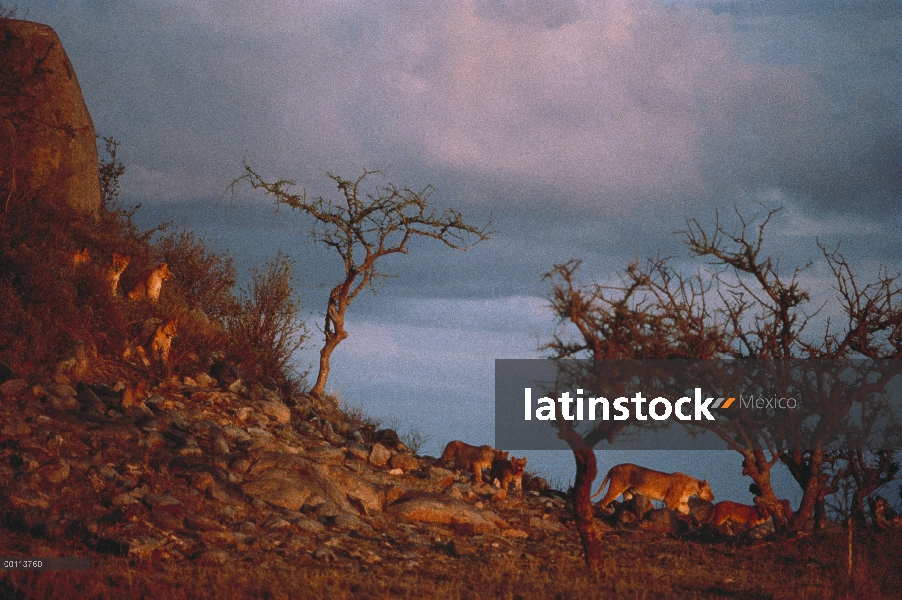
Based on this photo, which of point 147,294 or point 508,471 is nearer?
point 508,471

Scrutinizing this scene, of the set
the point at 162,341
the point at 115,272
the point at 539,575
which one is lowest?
the point at 539,575

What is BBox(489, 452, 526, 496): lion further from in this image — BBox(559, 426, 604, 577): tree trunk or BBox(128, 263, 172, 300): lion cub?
BBox(128, 263, 172, 300): lion cub

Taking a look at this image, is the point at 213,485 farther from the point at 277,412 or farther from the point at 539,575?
the point at 277,412

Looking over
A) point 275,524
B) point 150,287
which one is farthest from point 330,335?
point 275,524

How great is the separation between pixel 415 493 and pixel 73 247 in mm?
11060

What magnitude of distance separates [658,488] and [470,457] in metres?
4.06

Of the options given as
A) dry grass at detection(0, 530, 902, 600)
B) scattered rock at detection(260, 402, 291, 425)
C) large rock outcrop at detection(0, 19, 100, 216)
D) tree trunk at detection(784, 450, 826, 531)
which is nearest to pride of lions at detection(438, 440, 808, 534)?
tree trunk at detection(784, 450, 826, 531)

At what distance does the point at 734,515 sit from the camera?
52.4 feet

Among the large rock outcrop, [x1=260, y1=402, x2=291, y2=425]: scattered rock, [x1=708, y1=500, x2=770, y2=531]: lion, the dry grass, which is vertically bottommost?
the dry grass

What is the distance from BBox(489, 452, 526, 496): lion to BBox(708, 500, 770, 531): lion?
12.7ft

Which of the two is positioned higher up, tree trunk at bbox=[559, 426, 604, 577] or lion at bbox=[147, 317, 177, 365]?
lion at bbox=[147, 317, 177, 365]

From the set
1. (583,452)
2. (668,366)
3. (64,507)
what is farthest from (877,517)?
(64,507)

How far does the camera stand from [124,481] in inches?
448

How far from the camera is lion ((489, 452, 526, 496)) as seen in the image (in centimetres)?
1756
